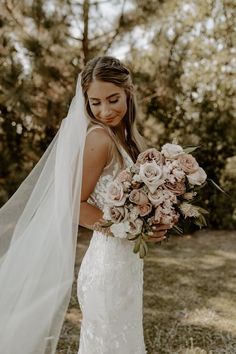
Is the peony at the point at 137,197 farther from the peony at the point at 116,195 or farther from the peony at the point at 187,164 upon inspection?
the peony at the point at 187,164

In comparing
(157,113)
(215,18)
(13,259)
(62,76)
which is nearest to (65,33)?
(62,76)

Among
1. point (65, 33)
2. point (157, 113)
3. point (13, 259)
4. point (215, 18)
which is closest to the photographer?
point (13, 259)

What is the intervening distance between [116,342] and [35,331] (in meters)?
0.37

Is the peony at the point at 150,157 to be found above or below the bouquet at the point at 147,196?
above

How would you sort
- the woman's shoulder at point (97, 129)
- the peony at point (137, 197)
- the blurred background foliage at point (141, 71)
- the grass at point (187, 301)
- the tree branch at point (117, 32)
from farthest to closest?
the tree branch at point (117, 32), the blurred background foliage at point (141, 71), the grass at point (187, 301), the woman's shoulder at point (97, 129), the peony at point (137, 197)

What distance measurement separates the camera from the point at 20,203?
8.20 feet

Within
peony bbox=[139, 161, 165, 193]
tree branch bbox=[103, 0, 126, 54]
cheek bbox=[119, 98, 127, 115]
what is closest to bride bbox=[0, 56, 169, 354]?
cheek bbox=[119, 98, 127, 115]

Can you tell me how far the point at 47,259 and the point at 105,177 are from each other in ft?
1.44

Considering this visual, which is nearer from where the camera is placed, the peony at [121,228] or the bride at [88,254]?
the peony at [121,228]

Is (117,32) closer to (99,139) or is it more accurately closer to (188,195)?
(99,139)

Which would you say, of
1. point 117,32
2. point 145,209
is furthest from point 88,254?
point 117,32

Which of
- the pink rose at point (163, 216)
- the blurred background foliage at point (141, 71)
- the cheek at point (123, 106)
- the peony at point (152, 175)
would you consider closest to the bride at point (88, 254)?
the cheek at point (123, 106)

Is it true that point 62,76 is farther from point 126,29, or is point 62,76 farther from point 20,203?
point 20,203

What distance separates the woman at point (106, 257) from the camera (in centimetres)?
223
